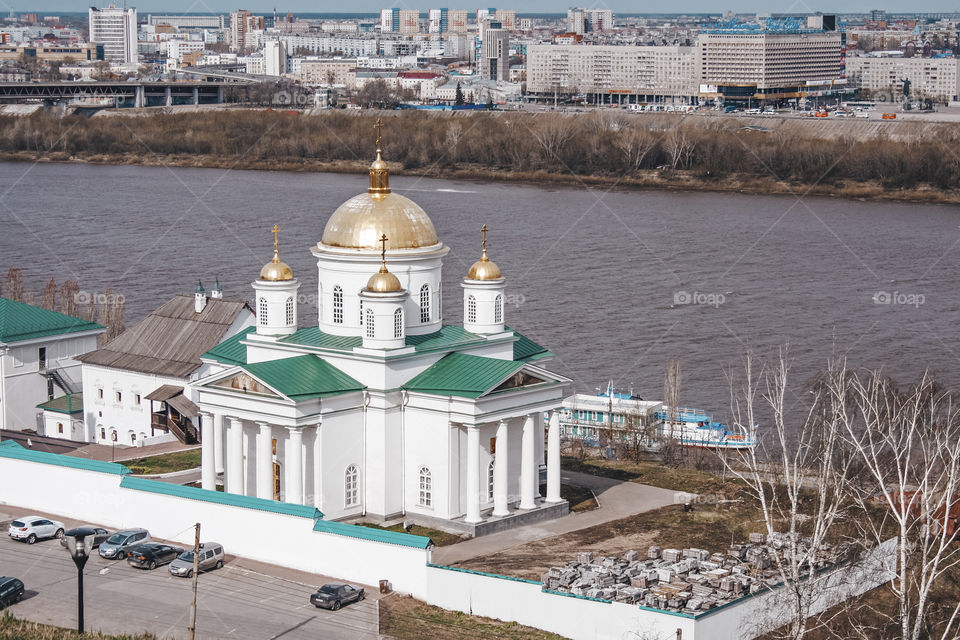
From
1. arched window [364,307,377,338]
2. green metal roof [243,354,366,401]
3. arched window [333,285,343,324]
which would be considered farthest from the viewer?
arched window [333,285,343,324]

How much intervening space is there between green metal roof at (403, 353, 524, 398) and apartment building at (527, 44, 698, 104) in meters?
101

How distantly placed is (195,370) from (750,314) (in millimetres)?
16640

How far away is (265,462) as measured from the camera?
2123 cm

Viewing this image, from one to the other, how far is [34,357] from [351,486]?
1057 cm

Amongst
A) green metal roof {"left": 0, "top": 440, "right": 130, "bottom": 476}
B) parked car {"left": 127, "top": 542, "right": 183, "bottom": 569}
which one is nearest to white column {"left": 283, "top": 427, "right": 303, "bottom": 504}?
parked car {"left": 127, "top": 542, "right": 183, "bottom": 569}

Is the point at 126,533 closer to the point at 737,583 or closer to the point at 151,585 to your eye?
the point at 151,585

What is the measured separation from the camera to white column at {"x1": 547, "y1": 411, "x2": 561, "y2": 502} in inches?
872

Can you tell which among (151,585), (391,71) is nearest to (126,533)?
(151,585)

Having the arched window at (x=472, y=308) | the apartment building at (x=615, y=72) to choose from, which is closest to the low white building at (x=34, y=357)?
the arched window at (x=472, y=308)

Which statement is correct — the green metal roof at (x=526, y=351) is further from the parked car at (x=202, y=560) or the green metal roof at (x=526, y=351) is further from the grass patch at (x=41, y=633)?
the grass patch at (x=41, y=633)

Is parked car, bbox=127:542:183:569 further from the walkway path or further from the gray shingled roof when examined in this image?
the gray shingled roof

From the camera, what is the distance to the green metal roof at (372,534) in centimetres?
1891

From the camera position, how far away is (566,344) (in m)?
36.0

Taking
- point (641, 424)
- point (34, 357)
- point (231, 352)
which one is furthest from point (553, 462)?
point (34, 357)
